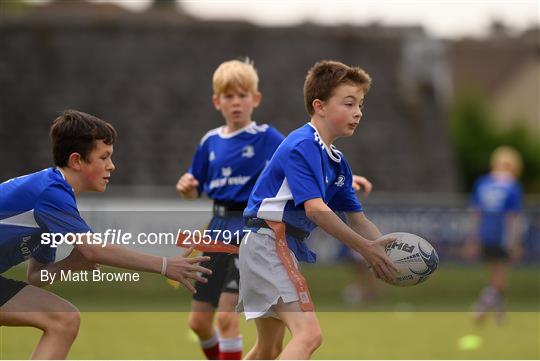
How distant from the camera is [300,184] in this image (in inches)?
247

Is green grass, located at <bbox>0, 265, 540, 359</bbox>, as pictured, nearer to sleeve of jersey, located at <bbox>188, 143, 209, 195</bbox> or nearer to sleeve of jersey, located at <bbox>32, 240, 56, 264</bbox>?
sleeve of jersey, located at <bbox>32, 240, 56, 264</bbox>

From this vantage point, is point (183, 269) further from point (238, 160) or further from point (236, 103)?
point (236, 103)

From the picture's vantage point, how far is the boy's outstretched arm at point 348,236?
20.5 ft

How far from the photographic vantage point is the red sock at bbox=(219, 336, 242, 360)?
26.2ft

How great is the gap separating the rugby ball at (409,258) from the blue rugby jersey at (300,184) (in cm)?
41

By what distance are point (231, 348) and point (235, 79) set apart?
1.89 metres

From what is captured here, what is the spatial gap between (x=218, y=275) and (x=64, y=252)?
1.29 meters

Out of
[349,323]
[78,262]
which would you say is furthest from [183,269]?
[349,323]

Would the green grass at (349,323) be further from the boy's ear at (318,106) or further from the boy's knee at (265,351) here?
the boy's ear at (318,106)

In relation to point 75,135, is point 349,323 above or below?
below

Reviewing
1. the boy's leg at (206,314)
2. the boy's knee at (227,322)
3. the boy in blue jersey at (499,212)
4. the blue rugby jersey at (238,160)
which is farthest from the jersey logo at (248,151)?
the boy in blue jersey at (499,212)

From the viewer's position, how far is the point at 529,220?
18.1m

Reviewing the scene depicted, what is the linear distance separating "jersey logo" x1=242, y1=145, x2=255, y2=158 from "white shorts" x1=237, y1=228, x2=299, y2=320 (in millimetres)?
1813

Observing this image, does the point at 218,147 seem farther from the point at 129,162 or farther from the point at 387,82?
the point at 387,82
